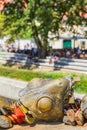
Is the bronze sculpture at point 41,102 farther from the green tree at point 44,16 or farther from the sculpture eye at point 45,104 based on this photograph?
the green tree at point 44,16

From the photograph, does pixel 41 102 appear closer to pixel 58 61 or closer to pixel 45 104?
pixel 45 104

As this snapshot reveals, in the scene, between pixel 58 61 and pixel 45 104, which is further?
pixel 58 61

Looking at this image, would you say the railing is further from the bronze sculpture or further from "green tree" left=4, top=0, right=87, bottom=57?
the bronze sculpture

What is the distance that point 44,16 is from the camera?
1118 inches

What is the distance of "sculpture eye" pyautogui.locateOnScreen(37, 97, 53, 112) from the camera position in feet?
33.0

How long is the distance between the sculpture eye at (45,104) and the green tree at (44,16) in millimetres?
18549

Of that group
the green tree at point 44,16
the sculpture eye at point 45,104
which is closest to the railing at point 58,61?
the green tree at point 44,16

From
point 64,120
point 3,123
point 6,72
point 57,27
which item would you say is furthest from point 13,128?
point 57,27

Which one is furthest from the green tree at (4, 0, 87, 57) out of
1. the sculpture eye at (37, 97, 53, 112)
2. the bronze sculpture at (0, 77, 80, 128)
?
the sculpture eye at (37, 97, 53, 112)

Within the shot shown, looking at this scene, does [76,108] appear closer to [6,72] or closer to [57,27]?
[6,72]

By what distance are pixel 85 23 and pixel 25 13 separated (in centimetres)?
461

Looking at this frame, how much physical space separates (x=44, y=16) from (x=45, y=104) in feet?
61.6

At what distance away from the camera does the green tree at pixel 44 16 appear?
28.6 metres

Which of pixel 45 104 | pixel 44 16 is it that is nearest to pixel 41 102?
pixel 45 104
